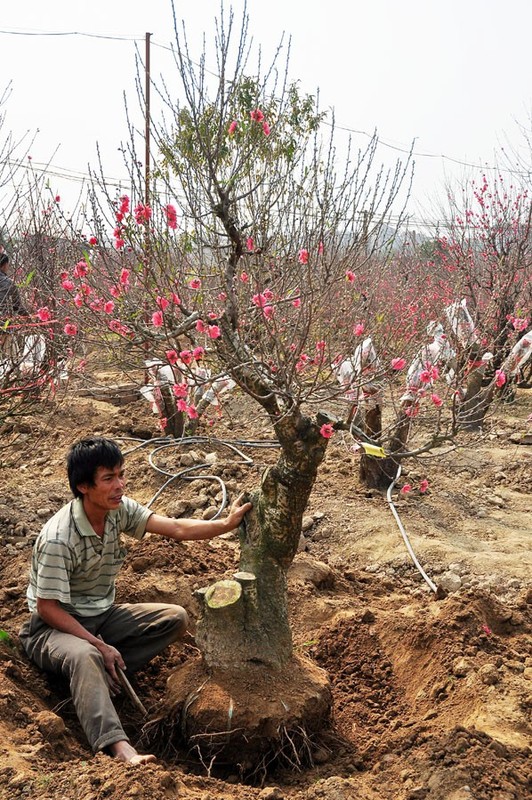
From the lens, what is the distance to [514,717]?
2.96 m

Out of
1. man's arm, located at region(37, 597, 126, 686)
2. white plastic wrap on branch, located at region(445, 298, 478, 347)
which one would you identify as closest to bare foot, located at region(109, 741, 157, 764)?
man's arm, located at region(37, 597, 126, 686)

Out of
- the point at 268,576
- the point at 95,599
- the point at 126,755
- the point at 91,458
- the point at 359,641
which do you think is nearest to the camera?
the point at 126,755

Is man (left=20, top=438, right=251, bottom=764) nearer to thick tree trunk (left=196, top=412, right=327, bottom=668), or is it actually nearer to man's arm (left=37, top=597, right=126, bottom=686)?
man's arm (left=37, top=597, right=126, bottom=686)

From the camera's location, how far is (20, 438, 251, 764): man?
2871 millimetres

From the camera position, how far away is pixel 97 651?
9.89ft

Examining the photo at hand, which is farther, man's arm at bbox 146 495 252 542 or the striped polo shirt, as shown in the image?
man's arm at bbox 146 495 252 542

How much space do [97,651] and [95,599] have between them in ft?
1.32

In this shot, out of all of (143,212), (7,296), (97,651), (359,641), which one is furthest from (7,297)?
(359,641)

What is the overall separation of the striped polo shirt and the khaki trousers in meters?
0.09

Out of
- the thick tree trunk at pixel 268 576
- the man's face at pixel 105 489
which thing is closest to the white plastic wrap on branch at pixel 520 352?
the thick tree trunk at pixel 268 576

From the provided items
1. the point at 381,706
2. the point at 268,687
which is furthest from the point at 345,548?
the point at 268,687

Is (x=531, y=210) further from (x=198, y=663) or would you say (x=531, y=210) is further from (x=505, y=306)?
(x=198, y=663)

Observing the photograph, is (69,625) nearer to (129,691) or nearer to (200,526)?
(129,691)

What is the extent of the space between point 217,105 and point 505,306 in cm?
665
